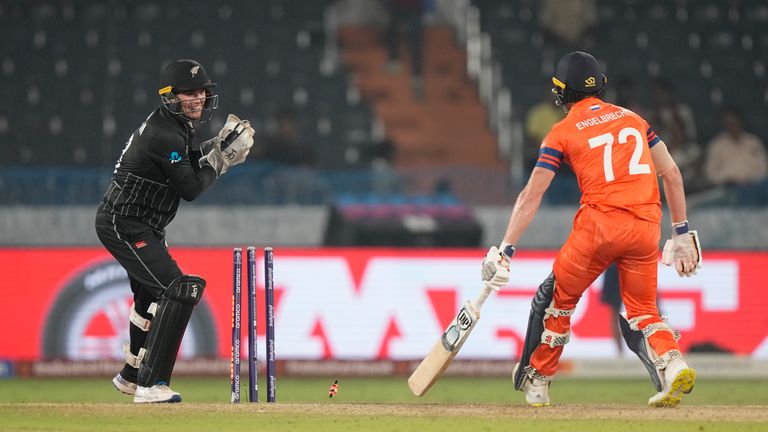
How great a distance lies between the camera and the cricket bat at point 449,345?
6.95 meters

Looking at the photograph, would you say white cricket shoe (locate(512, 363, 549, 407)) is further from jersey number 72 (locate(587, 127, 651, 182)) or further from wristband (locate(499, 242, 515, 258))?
jersey number 72 (locate(587, 127, 651, 182))

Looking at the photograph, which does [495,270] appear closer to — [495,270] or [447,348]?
[495,270]

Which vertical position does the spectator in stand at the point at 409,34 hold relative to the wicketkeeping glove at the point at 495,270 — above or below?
above

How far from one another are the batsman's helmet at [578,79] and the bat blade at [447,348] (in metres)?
1.29

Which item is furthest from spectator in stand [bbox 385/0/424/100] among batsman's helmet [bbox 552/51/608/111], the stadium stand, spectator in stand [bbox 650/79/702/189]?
batsman's helmet [bbox 552/51/608/111]

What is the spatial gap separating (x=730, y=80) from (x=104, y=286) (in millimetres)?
7787

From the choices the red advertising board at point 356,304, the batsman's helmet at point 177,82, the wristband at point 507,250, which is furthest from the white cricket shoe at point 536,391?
the red advertising board at point 356,304

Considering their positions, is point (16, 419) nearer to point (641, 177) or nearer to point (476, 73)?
point (641, 177)

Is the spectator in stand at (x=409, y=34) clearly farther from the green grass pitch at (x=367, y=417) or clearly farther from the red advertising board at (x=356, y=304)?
the green grass pitch at (x=367, y=417)

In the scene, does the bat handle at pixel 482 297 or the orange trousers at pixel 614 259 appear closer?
the orange trousers at pixel 614 259

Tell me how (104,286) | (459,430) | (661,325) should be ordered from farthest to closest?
(104,286) → (661,325) → (459,430)

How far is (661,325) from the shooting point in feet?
22.4

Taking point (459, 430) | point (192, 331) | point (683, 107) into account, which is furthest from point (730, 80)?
point (459, 430)

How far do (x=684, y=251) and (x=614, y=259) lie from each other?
55 cm
